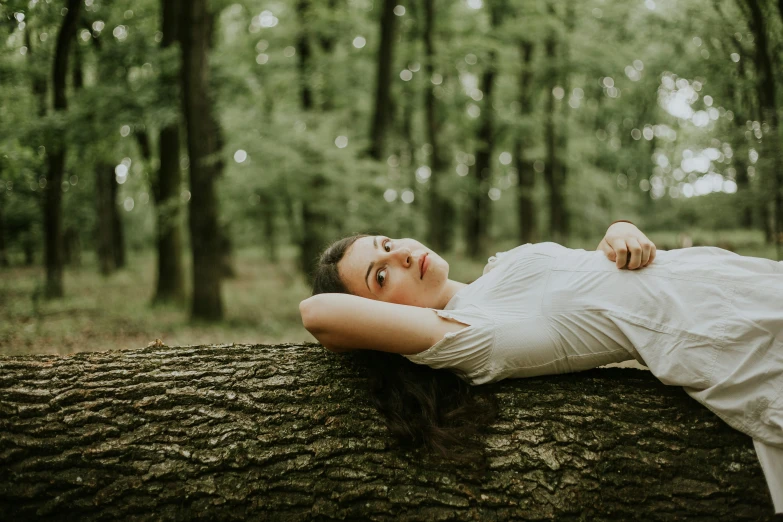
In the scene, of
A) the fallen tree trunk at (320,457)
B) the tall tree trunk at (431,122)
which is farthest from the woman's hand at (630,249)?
the tall tree trunk at (431,122)

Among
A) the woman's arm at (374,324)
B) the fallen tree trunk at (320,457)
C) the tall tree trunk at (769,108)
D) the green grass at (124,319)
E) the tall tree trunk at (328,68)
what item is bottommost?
the green grass at (124,319)

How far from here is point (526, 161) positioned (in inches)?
809

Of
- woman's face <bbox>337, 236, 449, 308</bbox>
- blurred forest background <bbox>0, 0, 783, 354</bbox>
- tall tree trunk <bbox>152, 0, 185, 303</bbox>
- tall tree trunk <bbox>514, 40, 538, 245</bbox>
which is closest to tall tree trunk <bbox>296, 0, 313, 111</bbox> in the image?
blurred forest background <bbox>0, 0, 783, 354</bbox>

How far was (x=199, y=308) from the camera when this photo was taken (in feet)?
32.7

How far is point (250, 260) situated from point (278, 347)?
2672cm

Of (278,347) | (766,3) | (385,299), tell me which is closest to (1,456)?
(278,347)

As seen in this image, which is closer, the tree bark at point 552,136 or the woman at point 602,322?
the woman at point 602,322

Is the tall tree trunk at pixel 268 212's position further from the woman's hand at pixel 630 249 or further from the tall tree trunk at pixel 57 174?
the woman's hand at pixel 630 249

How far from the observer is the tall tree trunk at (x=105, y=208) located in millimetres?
17656

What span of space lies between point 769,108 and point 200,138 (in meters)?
10.4

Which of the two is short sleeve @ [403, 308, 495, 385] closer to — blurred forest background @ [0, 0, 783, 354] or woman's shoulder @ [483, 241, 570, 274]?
woman's shoulder @ [483, 241, 570, 274]

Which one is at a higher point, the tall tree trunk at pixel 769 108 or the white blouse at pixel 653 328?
the tall tree trunk at pixel 769 108

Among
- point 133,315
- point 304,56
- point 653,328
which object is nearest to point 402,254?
point 653,328

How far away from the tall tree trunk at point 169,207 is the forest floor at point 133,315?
605 mm
